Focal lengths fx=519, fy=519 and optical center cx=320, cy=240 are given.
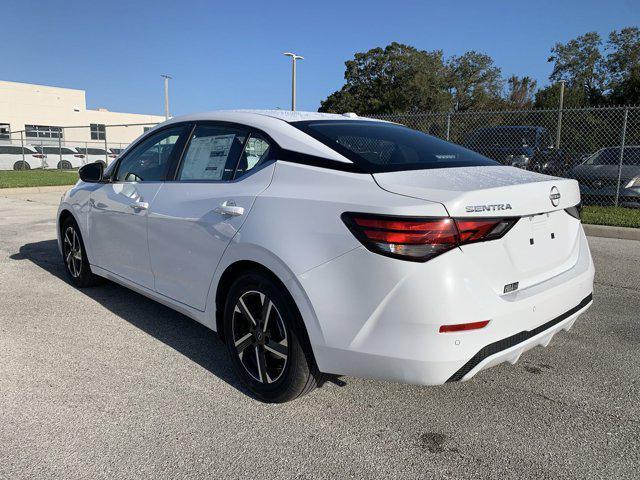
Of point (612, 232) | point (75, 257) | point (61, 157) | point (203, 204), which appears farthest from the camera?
point (61, 157)

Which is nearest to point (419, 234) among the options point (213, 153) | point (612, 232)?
point (213, 153)

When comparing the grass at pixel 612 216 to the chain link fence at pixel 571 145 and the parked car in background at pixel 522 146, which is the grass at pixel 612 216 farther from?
the parked car in background at pixel 522 146

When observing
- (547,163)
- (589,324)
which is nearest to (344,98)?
(547,163)

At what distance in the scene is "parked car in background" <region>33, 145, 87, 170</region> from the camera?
29483 millimetres

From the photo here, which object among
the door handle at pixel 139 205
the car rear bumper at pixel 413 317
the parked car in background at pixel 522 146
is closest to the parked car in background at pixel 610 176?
the parked car in background at pixel 522 146

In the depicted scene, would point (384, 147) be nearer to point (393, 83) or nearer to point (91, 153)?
point (91, 153)

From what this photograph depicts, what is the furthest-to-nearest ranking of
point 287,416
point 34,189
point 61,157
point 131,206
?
1. point 61,157
2. point 34,189
3. point 131,206
4. point 287,416

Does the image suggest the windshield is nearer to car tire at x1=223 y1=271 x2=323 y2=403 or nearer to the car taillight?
the car taillight

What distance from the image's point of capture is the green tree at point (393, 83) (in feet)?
166

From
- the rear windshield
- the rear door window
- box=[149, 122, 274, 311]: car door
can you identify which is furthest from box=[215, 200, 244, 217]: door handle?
the rear windshield

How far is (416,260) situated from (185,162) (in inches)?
77.9

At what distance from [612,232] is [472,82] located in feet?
170

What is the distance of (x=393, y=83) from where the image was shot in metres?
52.3

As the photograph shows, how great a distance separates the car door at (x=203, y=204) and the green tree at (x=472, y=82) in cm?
5431
